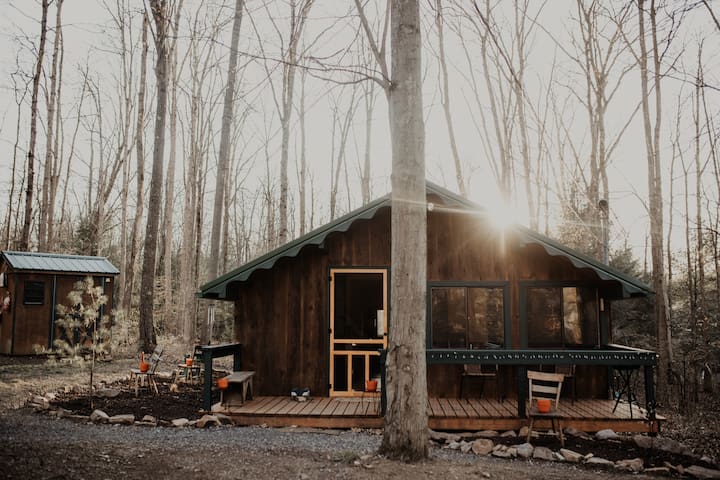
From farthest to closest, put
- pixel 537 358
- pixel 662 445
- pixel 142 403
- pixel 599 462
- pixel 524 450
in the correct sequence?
1. pixel 142 403
2. pixel 537 358
3. pixel 662 445
4. pixel 524 450
5. pixel 599 462

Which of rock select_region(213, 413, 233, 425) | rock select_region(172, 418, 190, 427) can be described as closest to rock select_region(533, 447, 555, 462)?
rock select_region(213, 413, 233, 425)

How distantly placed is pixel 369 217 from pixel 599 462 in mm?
4658

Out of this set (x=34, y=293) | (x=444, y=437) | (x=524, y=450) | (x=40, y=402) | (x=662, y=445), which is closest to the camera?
(x=524, y=450)

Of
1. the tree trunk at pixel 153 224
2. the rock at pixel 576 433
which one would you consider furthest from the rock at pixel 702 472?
the tree trunk at pixel 153 224

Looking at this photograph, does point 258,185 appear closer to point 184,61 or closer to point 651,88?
point 184,61

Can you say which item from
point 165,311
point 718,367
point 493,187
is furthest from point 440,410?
point 165,311

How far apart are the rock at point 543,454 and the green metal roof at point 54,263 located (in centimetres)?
1274

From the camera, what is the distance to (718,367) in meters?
14.6

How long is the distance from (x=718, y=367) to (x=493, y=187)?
8.73 m

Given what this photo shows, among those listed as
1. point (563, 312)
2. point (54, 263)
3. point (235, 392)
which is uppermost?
point (54, 263)

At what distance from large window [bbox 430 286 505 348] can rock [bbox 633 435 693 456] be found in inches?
101

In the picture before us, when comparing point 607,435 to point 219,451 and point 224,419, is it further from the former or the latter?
point 224,419

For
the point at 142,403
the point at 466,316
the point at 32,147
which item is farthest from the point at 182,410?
the point at 32,147

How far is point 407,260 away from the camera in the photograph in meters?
5.38
